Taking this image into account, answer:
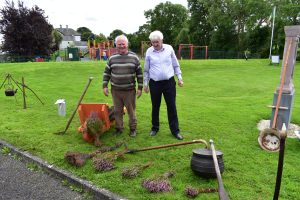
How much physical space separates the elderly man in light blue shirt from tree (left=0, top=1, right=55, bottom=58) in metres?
34.4

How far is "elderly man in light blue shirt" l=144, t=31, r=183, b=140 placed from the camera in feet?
18.3

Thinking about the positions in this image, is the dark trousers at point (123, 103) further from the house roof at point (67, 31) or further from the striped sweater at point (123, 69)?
the house roof at point (67, 31)

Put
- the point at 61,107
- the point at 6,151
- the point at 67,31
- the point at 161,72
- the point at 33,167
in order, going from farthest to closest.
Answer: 1. the point at 67,31
2. the point at 61,107
3. the point at 6,151
4. the point at 161,72
5. the point at 33,167

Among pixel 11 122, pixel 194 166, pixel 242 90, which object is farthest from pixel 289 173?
pixel 242 90

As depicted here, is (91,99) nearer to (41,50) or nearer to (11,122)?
(11,122)

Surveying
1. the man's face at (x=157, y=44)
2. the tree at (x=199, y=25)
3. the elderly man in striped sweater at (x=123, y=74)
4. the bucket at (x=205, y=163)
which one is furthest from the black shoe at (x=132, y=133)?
the tree at (x=199, y=25)

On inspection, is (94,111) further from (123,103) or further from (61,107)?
(61,107)

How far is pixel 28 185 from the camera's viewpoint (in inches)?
178

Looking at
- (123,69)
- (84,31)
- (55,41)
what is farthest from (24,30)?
(84,31)

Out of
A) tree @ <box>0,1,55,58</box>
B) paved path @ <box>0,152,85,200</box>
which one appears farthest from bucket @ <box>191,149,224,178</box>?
tree @ <box>0,1,55,58</box>

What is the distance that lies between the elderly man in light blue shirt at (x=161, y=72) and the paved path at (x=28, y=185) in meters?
2.30

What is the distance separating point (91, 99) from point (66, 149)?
527 centimetres

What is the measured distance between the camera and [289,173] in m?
4.45

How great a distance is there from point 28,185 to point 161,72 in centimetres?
276
